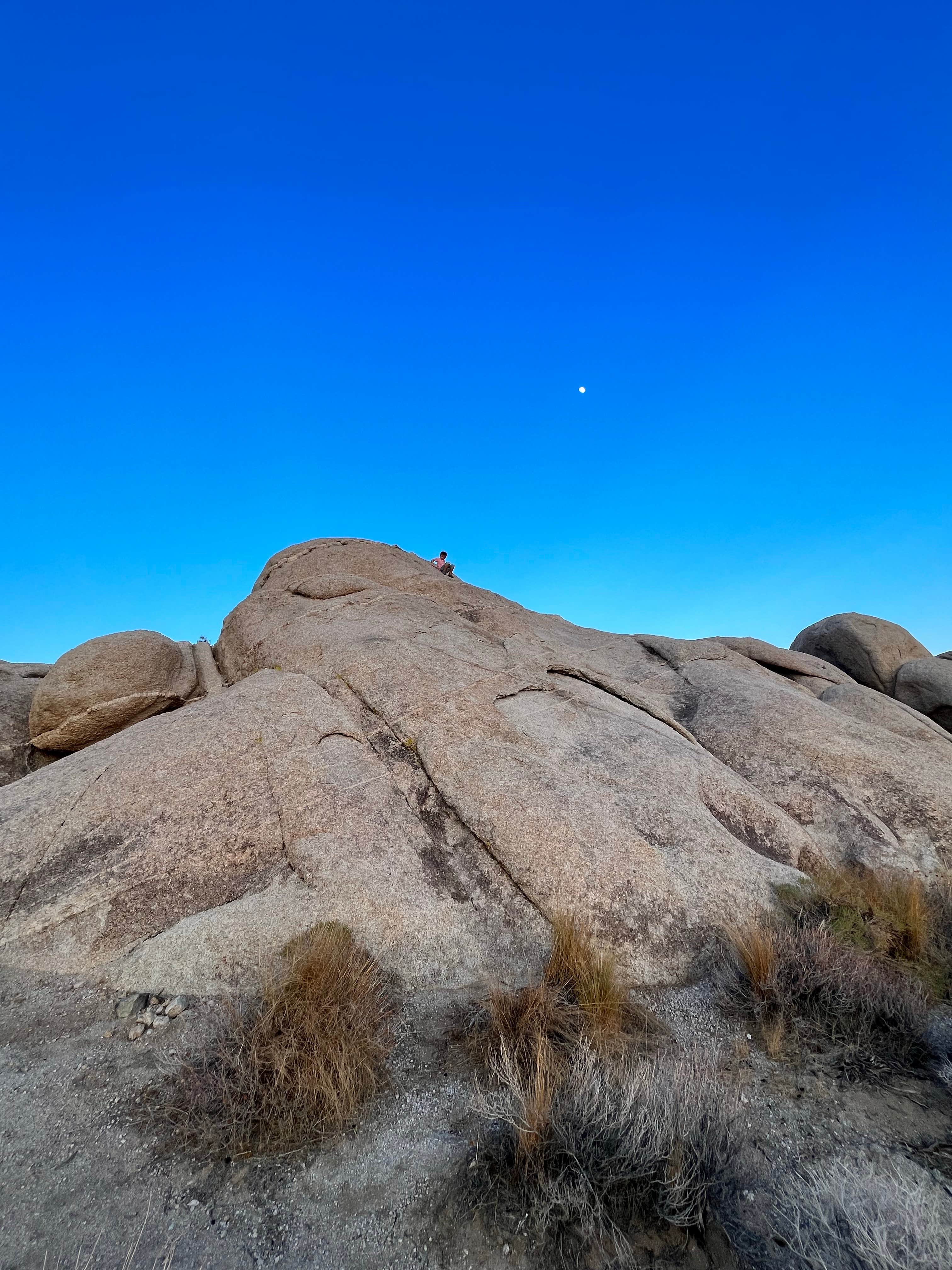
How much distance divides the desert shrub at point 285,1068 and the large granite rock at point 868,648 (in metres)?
18.9

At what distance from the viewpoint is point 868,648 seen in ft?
65.7

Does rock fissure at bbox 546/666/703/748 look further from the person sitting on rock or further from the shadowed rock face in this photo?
the person sitting on rock

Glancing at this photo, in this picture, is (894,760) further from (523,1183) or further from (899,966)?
(523,1183)

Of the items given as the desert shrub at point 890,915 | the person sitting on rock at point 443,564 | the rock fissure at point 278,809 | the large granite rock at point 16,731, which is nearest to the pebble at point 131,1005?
the rock fissure at point 278,809

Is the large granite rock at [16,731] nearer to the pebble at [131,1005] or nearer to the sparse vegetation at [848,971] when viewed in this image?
the pebble at [131,1005]

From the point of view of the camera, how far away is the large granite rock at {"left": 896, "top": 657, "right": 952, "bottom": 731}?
18.0 metres

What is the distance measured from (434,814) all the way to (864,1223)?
509 centimetres

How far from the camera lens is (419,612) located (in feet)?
40.1

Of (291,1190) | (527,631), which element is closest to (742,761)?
(527,631)

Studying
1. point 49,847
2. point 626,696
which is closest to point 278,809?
point 49,847

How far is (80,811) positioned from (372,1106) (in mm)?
4677

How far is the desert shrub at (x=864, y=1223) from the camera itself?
2682 millimetres

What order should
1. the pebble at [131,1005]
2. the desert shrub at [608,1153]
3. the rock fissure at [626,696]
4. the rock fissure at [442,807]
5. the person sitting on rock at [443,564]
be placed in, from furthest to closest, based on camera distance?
the person sitting on rock at [443,564] → the rock fissure at [626,696] → the rock fissure at [442,807] → the pebble at [131,1005] → the desert shrub at [608,1153]

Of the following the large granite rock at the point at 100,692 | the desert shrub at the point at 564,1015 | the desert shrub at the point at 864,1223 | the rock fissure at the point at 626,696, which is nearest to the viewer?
the desert shrub at the point at 864,1223
